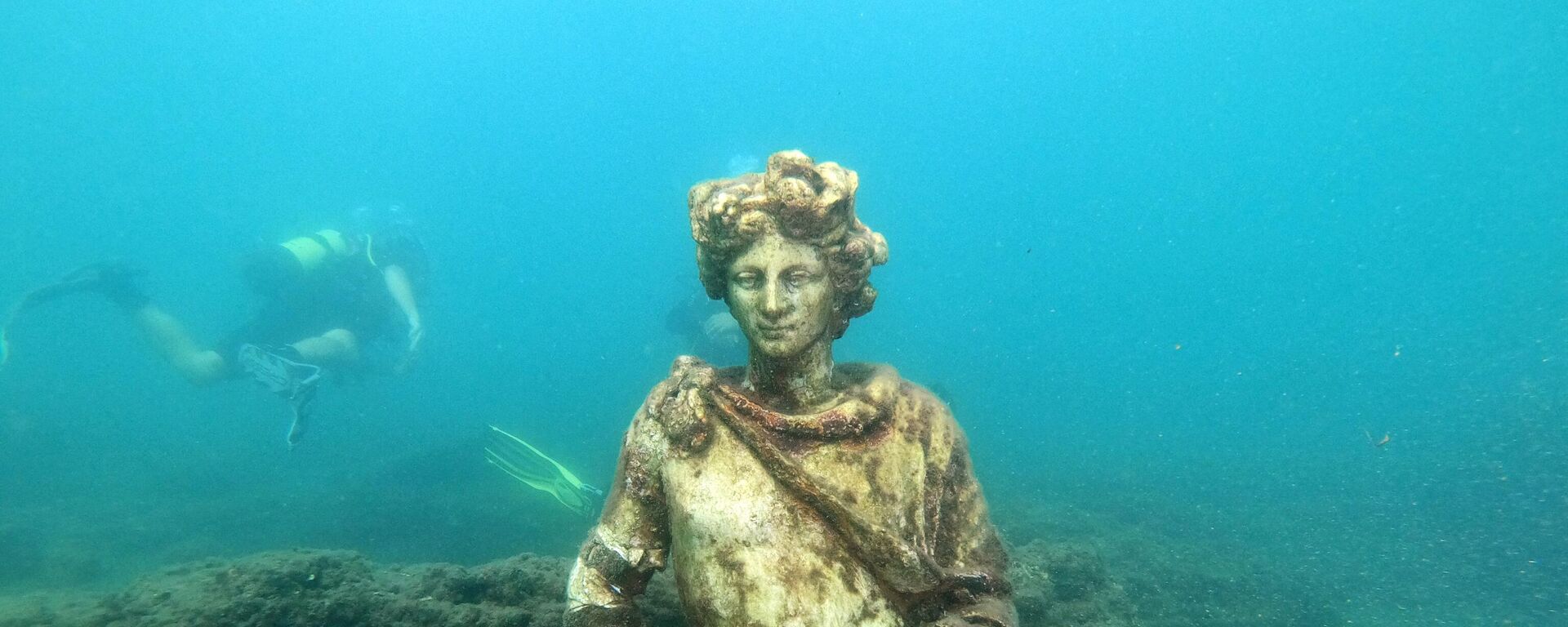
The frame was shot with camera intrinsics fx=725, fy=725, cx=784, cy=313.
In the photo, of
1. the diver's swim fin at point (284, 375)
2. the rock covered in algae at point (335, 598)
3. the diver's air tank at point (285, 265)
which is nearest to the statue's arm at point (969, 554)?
the rock covered in algae at point (335, 598)

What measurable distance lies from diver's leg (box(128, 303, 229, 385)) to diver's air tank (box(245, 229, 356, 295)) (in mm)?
1908

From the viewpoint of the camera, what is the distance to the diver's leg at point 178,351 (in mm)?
15070

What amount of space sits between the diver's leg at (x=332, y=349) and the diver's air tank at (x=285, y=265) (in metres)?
1.28

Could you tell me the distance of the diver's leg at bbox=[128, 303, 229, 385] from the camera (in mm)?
15070

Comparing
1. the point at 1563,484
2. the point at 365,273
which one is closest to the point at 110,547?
the point at 365,273

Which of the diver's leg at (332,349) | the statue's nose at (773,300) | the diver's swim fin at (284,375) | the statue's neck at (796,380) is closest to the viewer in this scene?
the statue's nose at (773,300)

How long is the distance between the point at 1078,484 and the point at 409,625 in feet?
55.4

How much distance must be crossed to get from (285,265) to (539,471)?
9.90m

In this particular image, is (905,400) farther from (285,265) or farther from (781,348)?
(285,265)

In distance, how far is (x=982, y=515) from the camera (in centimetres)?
289

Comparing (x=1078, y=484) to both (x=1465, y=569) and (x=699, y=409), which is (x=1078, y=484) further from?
(x=699, y=409)

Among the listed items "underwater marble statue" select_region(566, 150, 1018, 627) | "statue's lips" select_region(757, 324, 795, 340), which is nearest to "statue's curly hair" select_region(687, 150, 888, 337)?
"underwater marble statue" select_region(566, 150, 1018, 627)

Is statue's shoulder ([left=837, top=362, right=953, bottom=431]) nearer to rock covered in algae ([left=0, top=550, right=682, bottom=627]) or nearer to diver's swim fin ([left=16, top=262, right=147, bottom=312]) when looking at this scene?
rock covered in algae ([left=0, top=550, right=682, bottom=627])

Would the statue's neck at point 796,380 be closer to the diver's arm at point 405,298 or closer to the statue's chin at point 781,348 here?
the statue's chin at point 781,348
